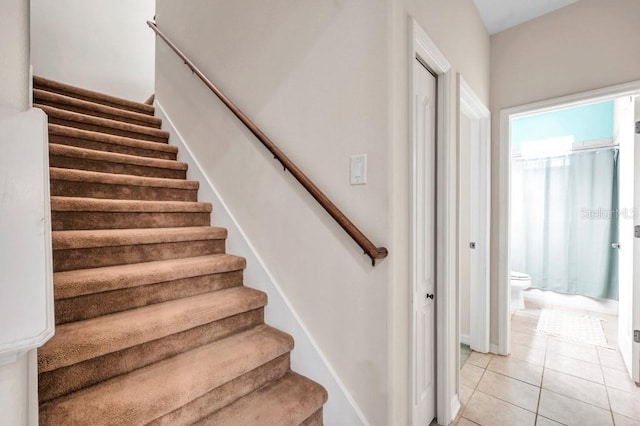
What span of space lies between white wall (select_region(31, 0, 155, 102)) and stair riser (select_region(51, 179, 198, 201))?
2513 mm

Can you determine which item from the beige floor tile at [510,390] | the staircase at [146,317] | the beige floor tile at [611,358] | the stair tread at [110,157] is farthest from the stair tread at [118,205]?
the beige floor tile at [611,358]

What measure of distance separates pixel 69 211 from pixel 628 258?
3933 millimetres

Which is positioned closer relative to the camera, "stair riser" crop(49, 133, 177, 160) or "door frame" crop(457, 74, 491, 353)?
"stair riser" crop(49, 133, 177, 160)

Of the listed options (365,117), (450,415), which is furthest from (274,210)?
(450,415)

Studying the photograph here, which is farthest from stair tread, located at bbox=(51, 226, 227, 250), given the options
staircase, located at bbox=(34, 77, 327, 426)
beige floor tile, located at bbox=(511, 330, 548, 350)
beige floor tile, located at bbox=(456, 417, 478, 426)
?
beige floor tile, located at bbox=(511, 330, 548, 350)

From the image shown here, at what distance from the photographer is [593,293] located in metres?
3.71

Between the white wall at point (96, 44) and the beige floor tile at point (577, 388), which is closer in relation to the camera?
the beige floor tile at point (577, 388)

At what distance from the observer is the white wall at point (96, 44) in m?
3.30

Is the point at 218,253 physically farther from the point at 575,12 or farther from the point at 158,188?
the point at 575,12

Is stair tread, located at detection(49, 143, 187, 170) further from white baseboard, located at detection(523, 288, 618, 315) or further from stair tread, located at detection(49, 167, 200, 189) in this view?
white baseboard, located at detection(523, 288, 618, 315)

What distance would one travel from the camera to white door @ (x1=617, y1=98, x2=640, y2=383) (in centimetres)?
216

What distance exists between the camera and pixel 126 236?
1.66 meters

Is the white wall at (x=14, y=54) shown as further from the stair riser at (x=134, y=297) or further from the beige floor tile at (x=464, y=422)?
the beige floor tile at (x=464, y=422)

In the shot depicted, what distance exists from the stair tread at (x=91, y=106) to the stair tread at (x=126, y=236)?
1420 millimetres
